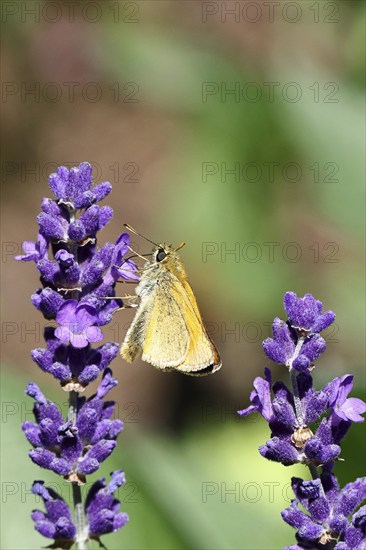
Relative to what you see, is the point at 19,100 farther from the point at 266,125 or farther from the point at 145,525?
the point at 145,525

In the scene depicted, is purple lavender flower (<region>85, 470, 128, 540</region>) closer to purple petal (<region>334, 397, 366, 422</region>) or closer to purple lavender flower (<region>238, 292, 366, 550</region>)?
purple lavender flower (<region>238, 292, 366, 550</region>)

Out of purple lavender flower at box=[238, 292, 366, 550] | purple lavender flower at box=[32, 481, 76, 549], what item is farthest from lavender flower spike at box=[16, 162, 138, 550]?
purple lavender flower at box=[238, 292, 366, 550]

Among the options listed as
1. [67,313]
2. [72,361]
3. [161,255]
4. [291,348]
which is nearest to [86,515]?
[72,361]

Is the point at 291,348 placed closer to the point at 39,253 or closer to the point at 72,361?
the point at 72,361

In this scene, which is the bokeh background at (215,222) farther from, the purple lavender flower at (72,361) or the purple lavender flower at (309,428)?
the purple lavender flower at (309,428)

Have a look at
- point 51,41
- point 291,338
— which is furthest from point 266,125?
point 51,41
